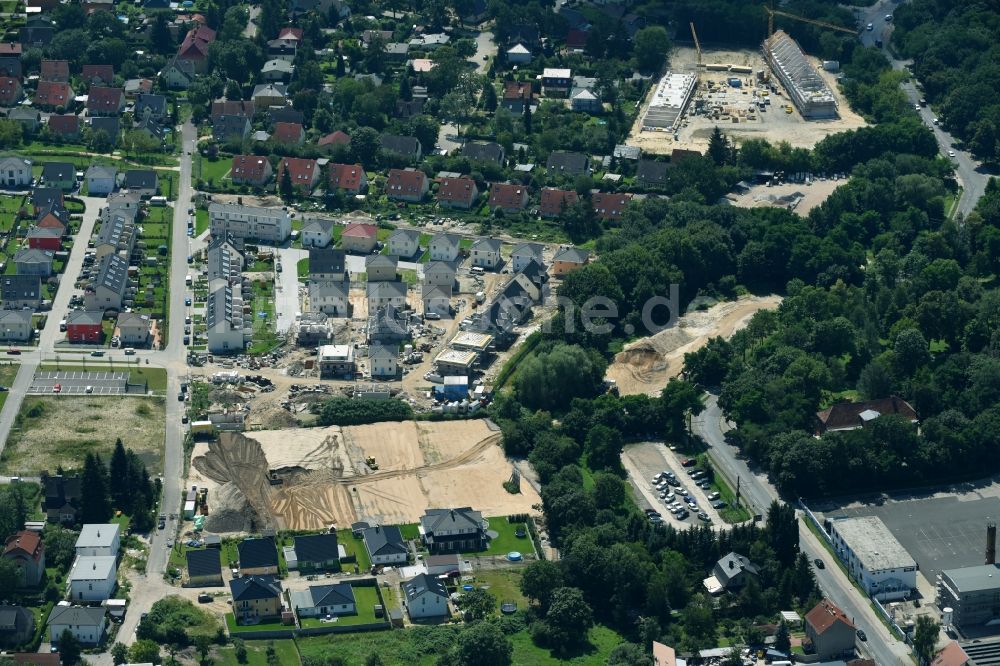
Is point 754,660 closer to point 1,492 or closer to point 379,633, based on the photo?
point 379,633

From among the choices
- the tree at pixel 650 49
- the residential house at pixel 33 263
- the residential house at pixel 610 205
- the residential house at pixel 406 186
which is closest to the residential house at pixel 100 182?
the residential house at pixel 33 263

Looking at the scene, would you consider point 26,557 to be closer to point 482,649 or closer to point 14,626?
point 14,626

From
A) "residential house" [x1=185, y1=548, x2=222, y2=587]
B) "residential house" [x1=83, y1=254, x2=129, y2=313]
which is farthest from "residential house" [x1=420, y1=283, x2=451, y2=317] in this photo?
"residential house" [x1=185, y1=548, x2=222, y2=587]

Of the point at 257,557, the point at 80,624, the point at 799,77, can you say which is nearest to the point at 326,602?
the point at 257,557

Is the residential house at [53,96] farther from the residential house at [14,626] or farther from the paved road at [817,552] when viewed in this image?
the residential house at [14,626]

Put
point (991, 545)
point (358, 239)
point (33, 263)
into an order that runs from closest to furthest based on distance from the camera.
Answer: point (991, 545) → point (33, 263) → point (358, 239)
